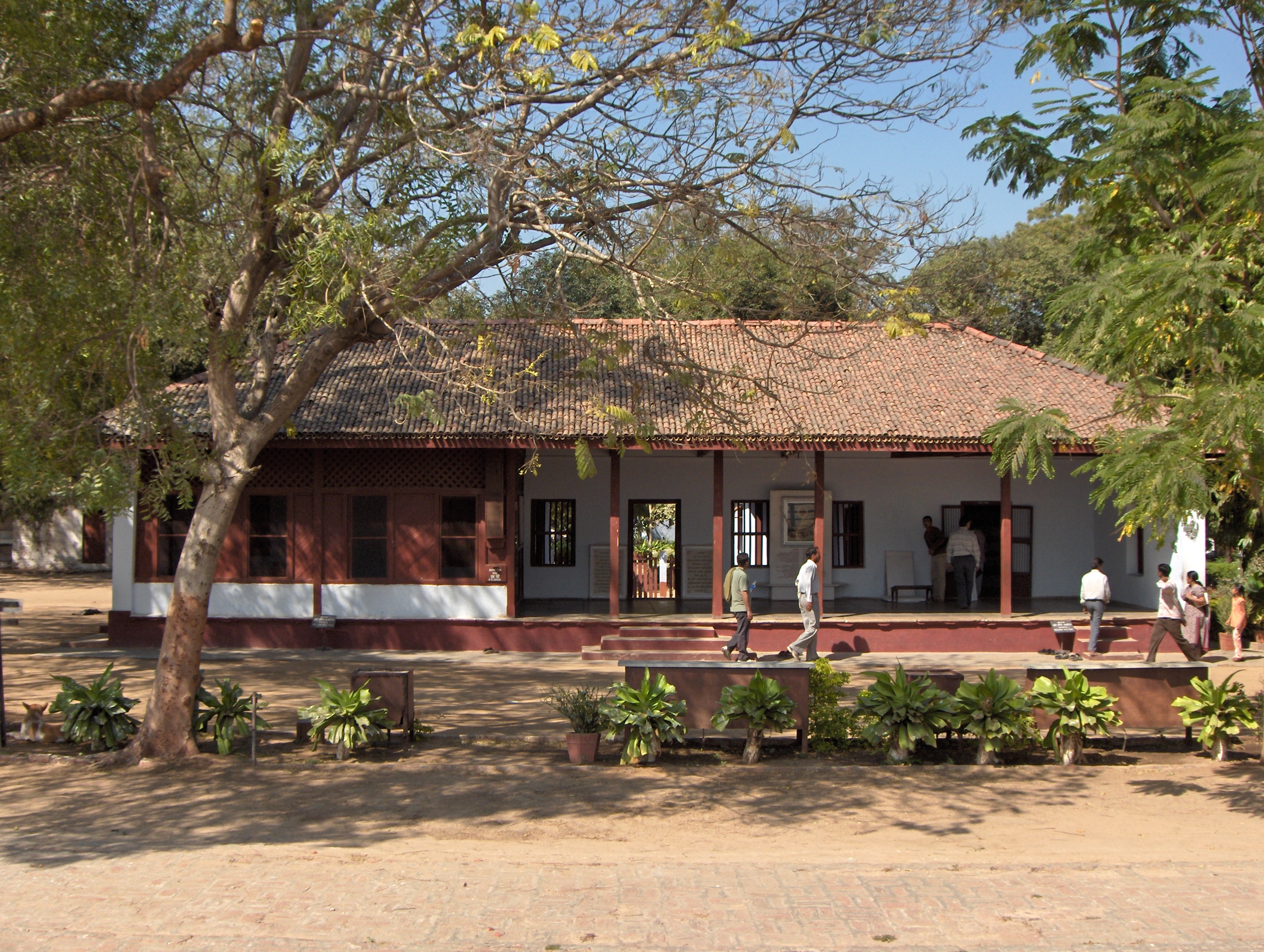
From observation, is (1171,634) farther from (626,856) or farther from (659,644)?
(626,856)

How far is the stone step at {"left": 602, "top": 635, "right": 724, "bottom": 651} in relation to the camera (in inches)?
604

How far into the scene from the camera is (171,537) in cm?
1611

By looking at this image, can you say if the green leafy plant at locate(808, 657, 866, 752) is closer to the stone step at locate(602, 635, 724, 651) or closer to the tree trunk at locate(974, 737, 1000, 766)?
the tree trunk at locate(974, 737, 1000, 766)

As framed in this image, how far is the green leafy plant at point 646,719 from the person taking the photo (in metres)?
8.70

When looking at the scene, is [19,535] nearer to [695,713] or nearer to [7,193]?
[7,193]

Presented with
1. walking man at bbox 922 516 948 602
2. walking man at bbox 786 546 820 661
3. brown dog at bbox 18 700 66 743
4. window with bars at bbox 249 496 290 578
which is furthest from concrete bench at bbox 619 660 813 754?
walking man at bbox 922 516 948 602

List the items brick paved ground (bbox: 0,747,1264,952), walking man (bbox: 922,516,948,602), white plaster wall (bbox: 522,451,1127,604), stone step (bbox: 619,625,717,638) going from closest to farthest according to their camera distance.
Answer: brick paved ground (bbox: 0,747,1264,952) → stone step (bbox: 619,625,717,638) → walking man (bbox: 922,516,948,602) → white plaster wall (bbox: 522,451,1127,604)

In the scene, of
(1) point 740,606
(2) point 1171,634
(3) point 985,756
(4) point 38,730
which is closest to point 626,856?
(3) point 985,756

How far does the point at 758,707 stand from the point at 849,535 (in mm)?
10077

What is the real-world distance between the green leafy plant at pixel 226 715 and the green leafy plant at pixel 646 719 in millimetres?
3127

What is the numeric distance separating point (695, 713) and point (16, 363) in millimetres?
6618

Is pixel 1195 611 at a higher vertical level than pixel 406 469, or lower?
lower

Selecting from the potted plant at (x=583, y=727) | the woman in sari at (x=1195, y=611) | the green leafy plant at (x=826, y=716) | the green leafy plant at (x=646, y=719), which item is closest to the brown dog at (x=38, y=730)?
the potted plant at (x=583, y=727)

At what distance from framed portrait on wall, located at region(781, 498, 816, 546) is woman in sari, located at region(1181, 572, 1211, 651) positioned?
19.4 ft
